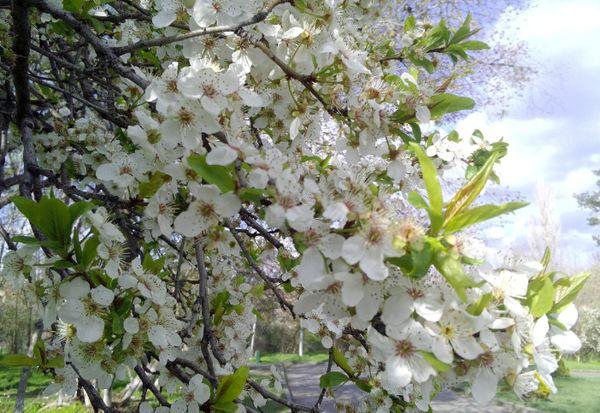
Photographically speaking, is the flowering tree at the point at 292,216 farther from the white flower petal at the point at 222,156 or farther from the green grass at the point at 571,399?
the green grass at the point at 571,399

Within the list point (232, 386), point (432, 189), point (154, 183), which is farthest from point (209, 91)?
point (232, 386)

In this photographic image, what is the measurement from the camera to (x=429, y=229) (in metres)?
0.89

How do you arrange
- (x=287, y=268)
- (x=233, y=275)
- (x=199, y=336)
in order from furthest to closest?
(x=233, y=275), (x=199, y=336), (x=287, y=268)

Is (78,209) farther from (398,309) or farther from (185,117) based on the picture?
(398,309)

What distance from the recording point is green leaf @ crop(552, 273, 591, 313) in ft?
3.17

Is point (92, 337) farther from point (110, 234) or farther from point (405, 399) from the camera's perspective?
point (405, 399)

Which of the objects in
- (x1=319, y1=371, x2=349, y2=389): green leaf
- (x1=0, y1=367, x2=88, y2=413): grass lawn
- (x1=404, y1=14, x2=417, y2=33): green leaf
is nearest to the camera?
(x1=319, y1=371, x2=349, y2=389): green leaf

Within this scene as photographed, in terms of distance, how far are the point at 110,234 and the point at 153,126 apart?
0.93 ft

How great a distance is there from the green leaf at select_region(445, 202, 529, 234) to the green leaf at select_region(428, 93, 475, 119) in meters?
0.46

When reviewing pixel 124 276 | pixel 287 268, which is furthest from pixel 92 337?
pixel 287 268

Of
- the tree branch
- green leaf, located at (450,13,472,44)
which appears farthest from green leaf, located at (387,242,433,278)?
green leaf, located at (450,13,472,44)

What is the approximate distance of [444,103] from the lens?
1.25 m

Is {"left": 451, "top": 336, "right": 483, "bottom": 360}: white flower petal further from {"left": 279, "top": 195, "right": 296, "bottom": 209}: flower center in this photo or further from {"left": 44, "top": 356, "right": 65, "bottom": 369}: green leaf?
{"left": 44, "top": 356, "right": 65, "bottom": 369}: green leaf

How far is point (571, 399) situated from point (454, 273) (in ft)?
33.5
